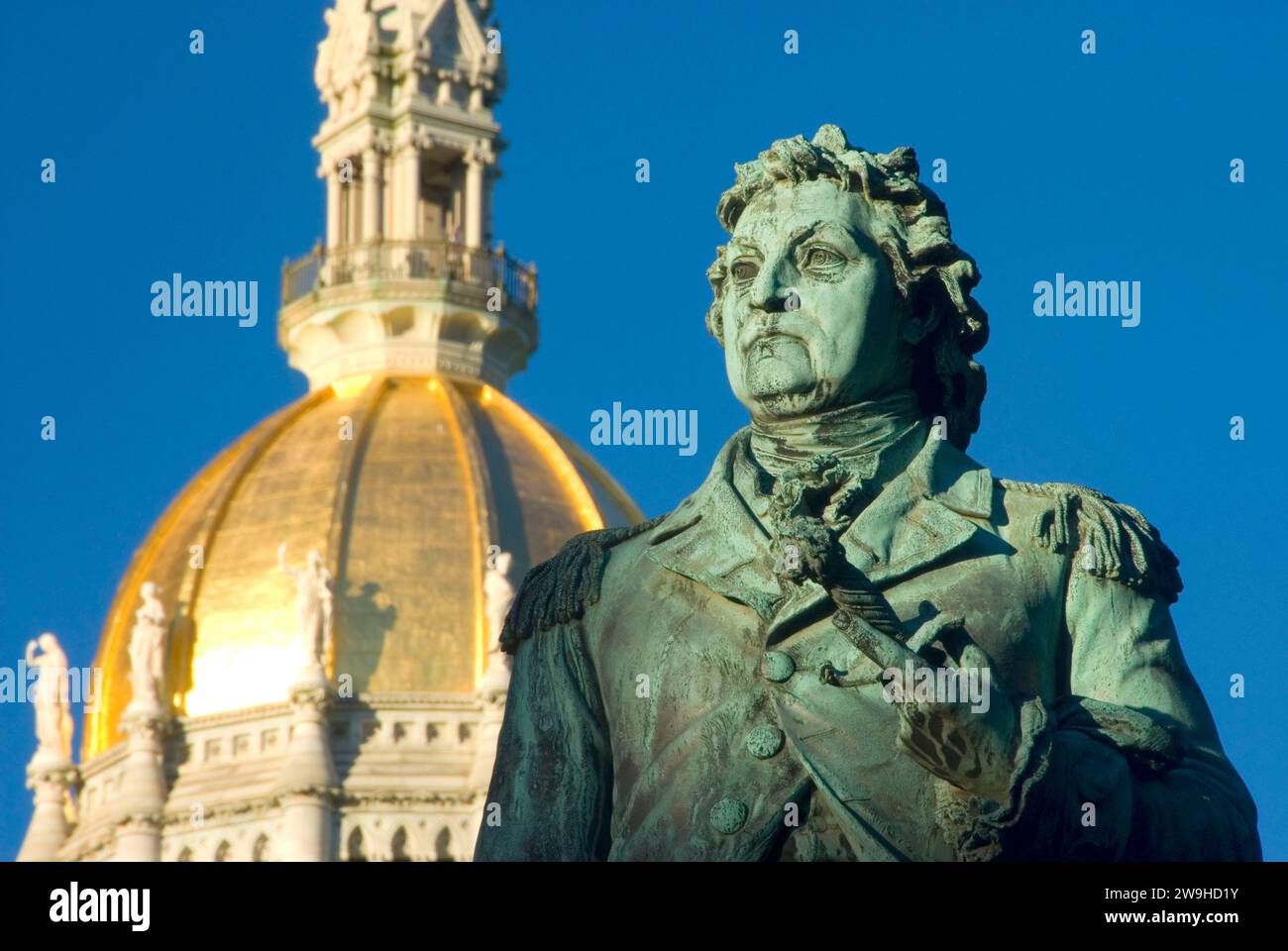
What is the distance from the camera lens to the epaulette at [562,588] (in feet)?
40.7

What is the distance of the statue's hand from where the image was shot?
439 inches

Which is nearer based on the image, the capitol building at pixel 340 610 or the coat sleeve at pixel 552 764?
the coat sleeve at pixel 552 764

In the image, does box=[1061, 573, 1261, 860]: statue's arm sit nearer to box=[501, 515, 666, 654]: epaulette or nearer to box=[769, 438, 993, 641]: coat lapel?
box=[769, 438, 993, 641]: coat lapel

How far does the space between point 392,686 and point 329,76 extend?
1845 centimetres

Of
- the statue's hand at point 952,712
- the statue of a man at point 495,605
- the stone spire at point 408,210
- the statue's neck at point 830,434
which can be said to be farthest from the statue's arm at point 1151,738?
the stone spire at point 408,210

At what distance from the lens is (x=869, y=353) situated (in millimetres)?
12180

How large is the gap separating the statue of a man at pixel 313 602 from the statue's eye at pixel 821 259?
8659 cm

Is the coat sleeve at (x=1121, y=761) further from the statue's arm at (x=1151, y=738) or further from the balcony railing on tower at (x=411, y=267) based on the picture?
the balcony railing on tower at (x=411, y=267)

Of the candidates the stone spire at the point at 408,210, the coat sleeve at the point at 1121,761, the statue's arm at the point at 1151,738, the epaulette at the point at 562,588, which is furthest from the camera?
the stone spire at the point at 408,210
